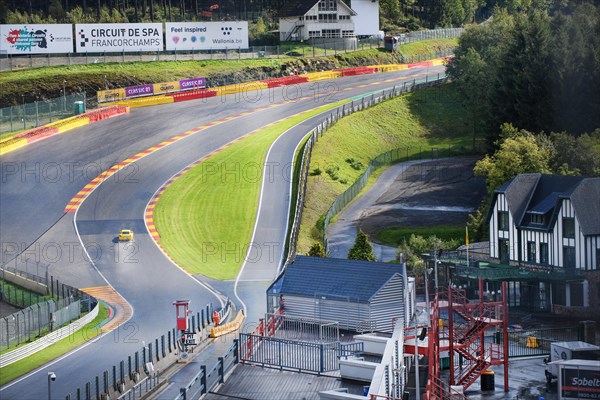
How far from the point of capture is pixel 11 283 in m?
71.7

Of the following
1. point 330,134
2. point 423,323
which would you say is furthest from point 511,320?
point 330,134

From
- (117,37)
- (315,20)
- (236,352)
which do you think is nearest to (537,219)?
(236,352)

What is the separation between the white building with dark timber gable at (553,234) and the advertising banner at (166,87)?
175 feet

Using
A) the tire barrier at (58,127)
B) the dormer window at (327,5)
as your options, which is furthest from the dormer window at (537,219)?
the dormer window at (327,5)

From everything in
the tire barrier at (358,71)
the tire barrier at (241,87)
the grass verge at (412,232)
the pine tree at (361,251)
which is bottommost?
the grass verge at (412,232)

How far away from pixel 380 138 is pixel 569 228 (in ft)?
151

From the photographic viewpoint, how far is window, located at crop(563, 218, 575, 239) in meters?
70.1

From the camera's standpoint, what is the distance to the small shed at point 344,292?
52406 millimetres

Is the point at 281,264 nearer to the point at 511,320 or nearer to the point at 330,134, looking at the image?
the point at 511,320

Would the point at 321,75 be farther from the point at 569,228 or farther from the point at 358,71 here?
the point at 569,228

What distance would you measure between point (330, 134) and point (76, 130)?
21.8m

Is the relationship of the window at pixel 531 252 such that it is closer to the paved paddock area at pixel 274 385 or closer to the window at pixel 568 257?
the window at pixel 568 257

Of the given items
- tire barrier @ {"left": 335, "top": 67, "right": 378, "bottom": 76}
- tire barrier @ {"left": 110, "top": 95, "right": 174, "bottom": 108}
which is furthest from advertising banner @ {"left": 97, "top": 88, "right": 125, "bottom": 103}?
tire barrier @ {"left": 335, "top": 67, "right": 378, "bottom": 76}

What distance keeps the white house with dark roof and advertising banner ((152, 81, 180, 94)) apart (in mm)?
29541
